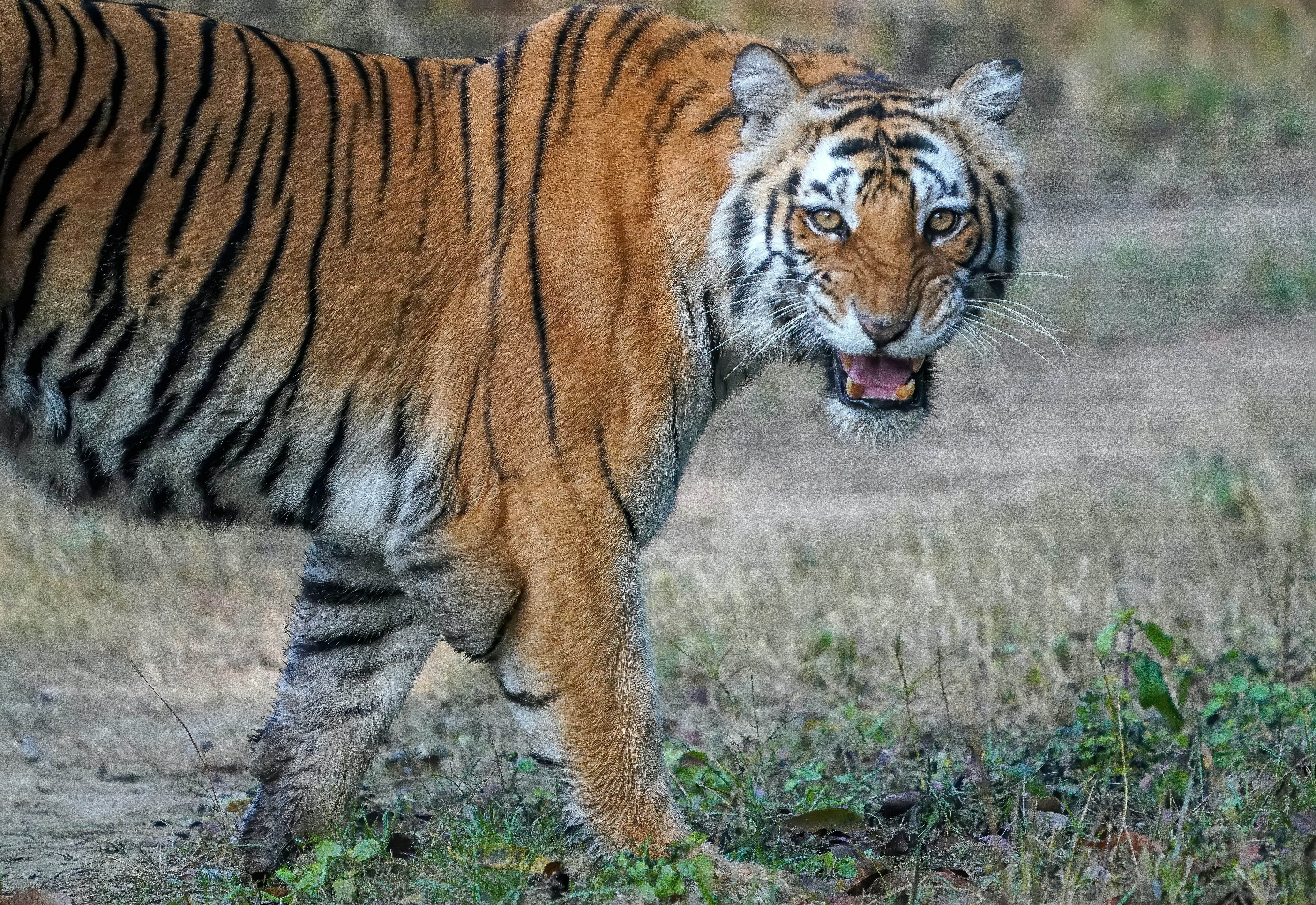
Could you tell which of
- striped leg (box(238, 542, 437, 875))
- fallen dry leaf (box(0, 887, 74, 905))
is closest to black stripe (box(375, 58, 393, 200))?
striped leg (box(238, 542, 437, 875))

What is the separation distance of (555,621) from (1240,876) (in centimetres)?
123

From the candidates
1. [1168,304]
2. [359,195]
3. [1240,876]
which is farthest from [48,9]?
[1168,304]

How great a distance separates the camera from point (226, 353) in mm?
2842

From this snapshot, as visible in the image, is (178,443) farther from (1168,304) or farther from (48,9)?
(1168,304)

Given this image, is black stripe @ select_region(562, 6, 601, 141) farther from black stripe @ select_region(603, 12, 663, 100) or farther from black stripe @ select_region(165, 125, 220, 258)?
black stripe @ select_region(165, 125, 220, 258)

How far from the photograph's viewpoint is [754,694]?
12.9ft

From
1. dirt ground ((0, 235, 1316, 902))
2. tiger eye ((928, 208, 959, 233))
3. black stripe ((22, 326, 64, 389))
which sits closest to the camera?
black stripe ((22, 326, 64, 389))

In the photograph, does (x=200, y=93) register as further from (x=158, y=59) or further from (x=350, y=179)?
(x=350, y=179)

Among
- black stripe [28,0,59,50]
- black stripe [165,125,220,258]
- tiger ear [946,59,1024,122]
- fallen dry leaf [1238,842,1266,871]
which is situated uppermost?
tiger ear [946,59,1024,122]

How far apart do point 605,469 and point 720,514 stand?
3074 millimetres

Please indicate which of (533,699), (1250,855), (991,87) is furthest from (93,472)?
(1250,855)

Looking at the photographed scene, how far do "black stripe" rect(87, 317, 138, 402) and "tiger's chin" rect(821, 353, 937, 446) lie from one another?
4.27 ft

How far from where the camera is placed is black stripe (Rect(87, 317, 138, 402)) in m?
2.78

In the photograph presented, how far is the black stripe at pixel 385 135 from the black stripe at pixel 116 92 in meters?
0.48
